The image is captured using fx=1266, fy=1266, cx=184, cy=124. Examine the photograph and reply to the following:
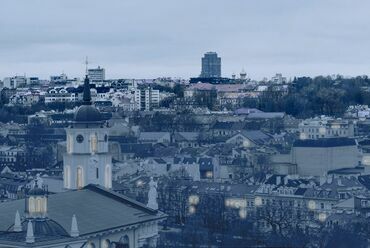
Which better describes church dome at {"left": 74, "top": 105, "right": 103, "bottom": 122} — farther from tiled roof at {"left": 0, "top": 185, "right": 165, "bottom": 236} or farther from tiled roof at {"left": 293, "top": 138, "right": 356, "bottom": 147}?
tiled roof at {"left": 293, "top": 138, "right": 356, "bottom": 147}

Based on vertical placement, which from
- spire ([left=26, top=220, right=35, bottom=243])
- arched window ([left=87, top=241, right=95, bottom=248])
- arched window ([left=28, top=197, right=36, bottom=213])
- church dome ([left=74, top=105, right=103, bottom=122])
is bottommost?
arched window ([left=87, top=241, right=95, bottom=248])

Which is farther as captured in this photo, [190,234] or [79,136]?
[190,234]

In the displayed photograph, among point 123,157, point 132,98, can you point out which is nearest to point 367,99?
point 132,98

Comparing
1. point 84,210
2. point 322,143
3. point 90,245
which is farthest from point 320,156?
point 90,245

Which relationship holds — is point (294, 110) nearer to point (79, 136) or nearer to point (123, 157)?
point (123, 157)

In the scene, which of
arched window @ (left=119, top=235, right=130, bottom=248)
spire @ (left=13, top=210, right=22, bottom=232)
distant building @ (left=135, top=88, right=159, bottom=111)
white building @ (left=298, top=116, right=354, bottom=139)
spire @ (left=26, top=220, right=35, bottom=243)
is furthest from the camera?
distant building @ (left=135, top=88, right=159, bottom=111)

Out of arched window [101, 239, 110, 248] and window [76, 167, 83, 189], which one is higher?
window [76, 167, 83, 189]

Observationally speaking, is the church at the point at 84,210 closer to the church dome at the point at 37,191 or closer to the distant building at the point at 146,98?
the church dome at the point at 37,191

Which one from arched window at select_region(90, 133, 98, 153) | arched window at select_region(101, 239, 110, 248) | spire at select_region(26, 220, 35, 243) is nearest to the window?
arched window at select_region(90, 133, 98, 153)

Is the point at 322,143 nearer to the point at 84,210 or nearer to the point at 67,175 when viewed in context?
the point at 67,175
